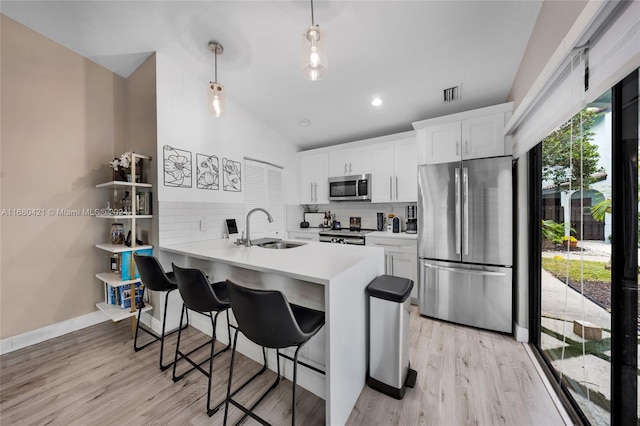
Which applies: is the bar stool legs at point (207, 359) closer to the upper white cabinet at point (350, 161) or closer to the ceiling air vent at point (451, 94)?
the upper white cabinet at point (350, 161)

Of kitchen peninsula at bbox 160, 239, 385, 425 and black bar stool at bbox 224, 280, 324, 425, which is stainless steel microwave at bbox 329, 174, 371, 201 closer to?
kitchen peninsula at bbox 160, 239, 385, 425

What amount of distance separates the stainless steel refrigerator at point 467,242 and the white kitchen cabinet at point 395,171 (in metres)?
0.61

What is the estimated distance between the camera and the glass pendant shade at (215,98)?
6.54 feet

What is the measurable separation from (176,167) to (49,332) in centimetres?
198

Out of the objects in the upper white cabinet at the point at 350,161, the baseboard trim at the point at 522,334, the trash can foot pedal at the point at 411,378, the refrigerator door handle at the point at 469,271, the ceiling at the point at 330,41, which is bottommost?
the trash can foot pedal at the point at 411,378

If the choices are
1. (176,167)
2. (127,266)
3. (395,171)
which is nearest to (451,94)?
(395,171)

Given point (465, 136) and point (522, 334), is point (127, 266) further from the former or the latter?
point (522, 334)

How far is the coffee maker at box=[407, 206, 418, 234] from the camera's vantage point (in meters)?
3.31

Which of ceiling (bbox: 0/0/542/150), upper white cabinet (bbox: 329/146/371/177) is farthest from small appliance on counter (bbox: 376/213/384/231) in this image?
ceiling (bbox: 0/0/542/150)

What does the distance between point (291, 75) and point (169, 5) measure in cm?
113

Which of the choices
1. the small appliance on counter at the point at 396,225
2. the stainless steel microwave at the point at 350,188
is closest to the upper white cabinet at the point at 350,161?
the stainless steel microwave at the point at 350,188

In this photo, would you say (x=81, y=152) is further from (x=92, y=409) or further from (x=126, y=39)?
(x=92, y=409)

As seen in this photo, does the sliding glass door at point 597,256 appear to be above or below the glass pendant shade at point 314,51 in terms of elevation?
below

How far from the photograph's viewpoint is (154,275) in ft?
6.01
